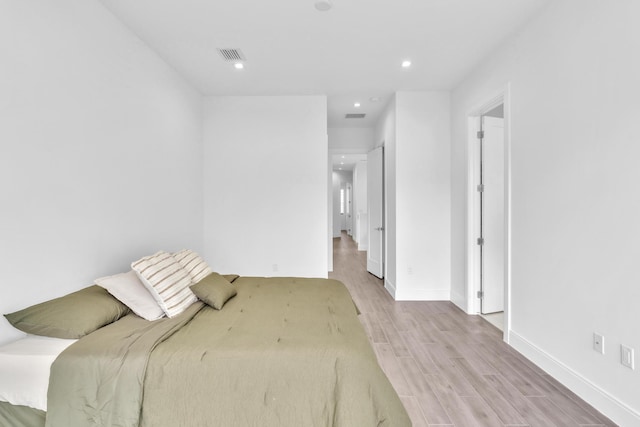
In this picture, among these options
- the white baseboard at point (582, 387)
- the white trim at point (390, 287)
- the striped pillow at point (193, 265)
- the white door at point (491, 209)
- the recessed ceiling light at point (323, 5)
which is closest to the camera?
the white baseboard at point (582, 387)

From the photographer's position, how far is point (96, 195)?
91.5 inches

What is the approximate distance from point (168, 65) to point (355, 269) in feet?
16.1

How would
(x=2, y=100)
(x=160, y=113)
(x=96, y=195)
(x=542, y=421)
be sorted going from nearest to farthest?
(x=2, y=100)
(x=542, y=421)
(x=96, y=195)
(x=160, y=113)

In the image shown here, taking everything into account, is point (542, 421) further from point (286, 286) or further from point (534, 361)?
point (286, 286)

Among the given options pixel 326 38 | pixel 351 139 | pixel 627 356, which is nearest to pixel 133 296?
pixel 326 38

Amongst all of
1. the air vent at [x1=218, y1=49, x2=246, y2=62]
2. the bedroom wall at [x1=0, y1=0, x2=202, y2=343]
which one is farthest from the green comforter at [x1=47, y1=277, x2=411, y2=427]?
the air vent at [x1=218, y1=49, x2=246, y2=62]

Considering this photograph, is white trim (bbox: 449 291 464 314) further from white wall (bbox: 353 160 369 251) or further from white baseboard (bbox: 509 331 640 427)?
white wall (bbox: 353 160 369 251)

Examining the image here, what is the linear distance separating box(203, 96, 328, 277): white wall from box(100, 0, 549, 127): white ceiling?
47 cm

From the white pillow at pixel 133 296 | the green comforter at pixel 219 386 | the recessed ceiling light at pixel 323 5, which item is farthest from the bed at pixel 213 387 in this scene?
the recessed ceiling light at pixel 323 5

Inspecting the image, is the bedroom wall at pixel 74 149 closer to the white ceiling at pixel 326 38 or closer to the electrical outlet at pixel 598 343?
the white ceiling at pixel 326 38

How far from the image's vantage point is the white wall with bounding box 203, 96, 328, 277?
4.33 m

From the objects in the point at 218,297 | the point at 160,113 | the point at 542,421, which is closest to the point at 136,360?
the point at 218,297

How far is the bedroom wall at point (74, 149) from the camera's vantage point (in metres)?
1.73

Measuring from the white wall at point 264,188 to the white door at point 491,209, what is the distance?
206cm
